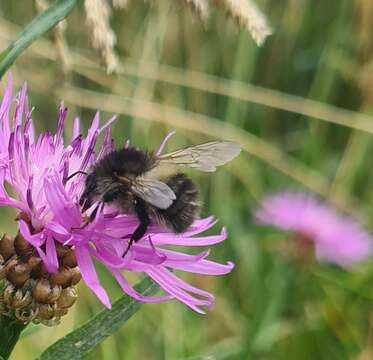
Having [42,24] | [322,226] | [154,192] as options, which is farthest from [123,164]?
[322,226]

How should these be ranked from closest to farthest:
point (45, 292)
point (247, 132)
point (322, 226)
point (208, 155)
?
1. point (45, 292)
2. point (208, 155)
3. point (322, 226)
4. point (247, 132)

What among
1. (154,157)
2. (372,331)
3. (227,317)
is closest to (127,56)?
(227,317)

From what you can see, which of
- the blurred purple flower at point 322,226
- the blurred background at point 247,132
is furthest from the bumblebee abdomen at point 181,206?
the blurred purple flower at point 322,226

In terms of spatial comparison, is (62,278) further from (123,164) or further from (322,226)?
(322,226)

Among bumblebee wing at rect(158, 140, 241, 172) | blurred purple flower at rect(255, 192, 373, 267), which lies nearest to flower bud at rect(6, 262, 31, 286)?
bumblebee wing at rect(158, 140, 241, 172)

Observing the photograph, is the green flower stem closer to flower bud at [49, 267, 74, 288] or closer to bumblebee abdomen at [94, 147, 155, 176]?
flower bud at [49, 267, 74, 288]

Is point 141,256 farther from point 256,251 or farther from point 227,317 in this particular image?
point 256,251

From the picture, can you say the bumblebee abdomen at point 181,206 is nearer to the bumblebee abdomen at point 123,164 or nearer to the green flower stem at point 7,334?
the bumblebee abdomen at point 123,164
